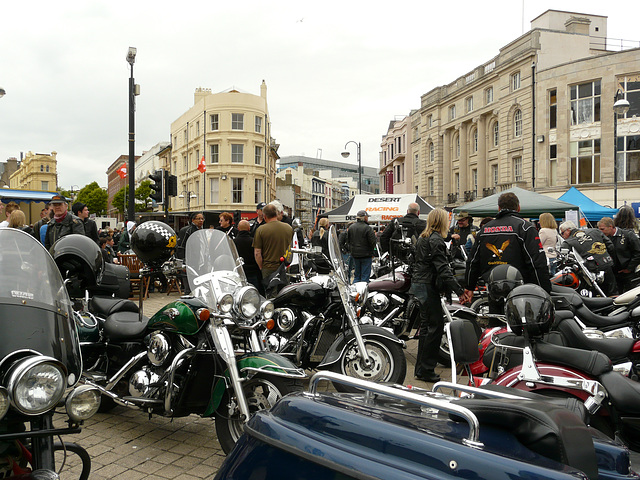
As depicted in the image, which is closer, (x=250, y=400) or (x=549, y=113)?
(x=250, y=400)

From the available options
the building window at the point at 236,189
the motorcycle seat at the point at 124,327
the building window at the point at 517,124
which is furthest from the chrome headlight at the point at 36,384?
the building window at the point at 236,189

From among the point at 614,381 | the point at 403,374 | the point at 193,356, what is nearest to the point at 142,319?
the point at 193,356

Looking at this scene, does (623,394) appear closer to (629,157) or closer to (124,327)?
(124,327)

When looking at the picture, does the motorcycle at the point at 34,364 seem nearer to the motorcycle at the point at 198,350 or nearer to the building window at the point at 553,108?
the motorcycle at the point at 198,350

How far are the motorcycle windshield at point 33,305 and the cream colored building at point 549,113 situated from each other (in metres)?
31.9

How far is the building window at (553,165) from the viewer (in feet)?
110

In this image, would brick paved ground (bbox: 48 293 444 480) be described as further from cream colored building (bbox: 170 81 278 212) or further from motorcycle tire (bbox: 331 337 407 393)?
cream colored building (bbox: 170 81 278 212)

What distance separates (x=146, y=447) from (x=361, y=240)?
7914 mm

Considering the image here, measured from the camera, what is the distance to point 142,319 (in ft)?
14.6

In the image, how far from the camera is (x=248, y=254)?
8320 mm

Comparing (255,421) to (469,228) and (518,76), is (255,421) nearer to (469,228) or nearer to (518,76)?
(469,228)

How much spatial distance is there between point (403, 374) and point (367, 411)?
11.4ft

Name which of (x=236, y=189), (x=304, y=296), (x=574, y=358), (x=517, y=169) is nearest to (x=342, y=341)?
(x=304, y=296)

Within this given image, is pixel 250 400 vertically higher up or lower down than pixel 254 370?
lower down
